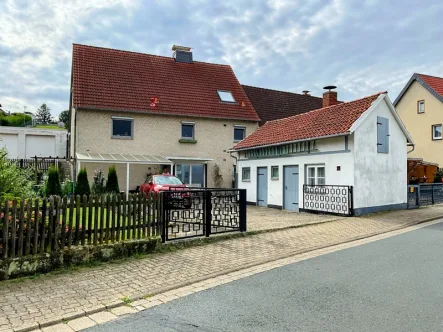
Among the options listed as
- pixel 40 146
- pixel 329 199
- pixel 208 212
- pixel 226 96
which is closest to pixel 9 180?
pixel 208 212

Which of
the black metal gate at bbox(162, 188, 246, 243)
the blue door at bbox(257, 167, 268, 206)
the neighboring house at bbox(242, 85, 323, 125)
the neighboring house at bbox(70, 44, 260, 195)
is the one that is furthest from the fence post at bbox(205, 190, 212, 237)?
the neighboring house at bbox(242, 85, 323, 125)

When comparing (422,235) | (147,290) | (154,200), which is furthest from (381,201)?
(147,290)

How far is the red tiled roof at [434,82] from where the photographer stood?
28816 millimetres

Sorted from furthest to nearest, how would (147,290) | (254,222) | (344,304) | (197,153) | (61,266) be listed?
1. (197,153)
2. (254,222)
3. (61,266)
4. (147,290)
5. (344,304)

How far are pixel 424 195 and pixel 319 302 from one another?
16181 millimetres

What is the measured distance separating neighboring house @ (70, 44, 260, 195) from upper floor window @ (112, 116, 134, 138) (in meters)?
0.06

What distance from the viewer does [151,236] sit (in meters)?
7.95

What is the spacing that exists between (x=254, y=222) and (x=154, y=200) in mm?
5255

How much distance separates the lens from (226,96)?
26.7m

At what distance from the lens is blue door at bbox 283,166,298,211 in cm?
1673

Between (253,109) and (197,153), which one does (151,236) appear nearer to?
(197,153)

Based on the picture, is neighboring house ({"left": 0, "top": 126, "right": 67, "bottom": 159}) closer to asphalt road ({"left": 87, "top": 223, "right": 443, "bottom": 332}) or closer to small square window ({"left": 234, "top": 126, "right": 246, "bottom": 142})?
small square window ({"left": 234, "top": 126, "right": 246, "bottom": 142})

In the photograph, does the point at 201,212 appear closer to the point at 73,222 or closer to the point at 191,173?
the point at 73,222

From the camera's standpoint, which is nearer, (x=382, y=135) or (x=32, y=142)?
(x=382, y=135)
